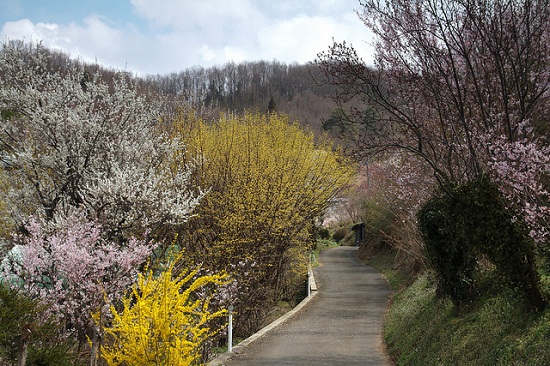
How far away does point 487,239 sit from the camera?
7625 mm

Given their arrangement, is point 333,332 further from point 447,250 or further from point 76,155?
point 76,155

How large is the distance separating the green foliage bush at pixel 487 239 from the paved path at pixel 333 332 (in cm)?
252

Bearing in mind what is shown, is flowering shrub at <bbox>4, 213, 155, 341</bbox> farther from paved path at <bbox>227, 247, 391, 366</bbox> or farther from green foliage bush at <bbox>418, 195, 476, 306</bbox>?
green foliage bush at <bbox>418, 195, 476, 306</bbox>

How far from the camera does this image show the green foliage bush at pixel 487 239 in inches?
285

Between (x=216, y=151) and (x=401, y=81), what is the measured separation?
7729 millimetres

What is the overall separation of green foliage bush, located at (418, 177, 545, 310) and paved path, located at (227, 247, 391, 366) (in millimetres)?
2524

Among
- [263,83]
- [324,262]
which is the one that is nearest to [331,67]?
[324,262]

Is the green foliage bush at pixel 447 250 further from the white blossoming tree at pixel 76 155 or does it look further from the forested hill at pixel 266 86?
the forested hill at pixel 266 86

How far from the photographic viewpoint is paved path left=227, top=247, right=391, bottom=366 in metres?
11.1

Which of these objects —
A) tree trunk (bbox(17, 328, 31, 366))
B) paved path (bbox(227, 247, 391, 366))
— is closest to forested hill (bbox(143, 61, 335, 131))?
paved path (bbox(227, 247, 391, 366))

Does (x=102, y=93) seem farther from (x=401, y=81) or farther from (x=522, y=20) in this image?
(x=522, y=20)

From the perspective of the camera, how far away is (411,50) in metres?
9.98

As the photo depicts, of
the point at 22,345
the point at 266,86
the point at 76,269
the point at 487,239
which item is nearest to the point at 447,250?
the point at 487,239

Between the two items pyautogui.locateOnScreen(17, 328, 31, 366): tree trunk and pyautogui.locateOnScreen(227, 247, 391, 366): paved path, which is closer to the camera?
pyautogui.locateOnScreen(17, 328, 31, 366): tree trunk
